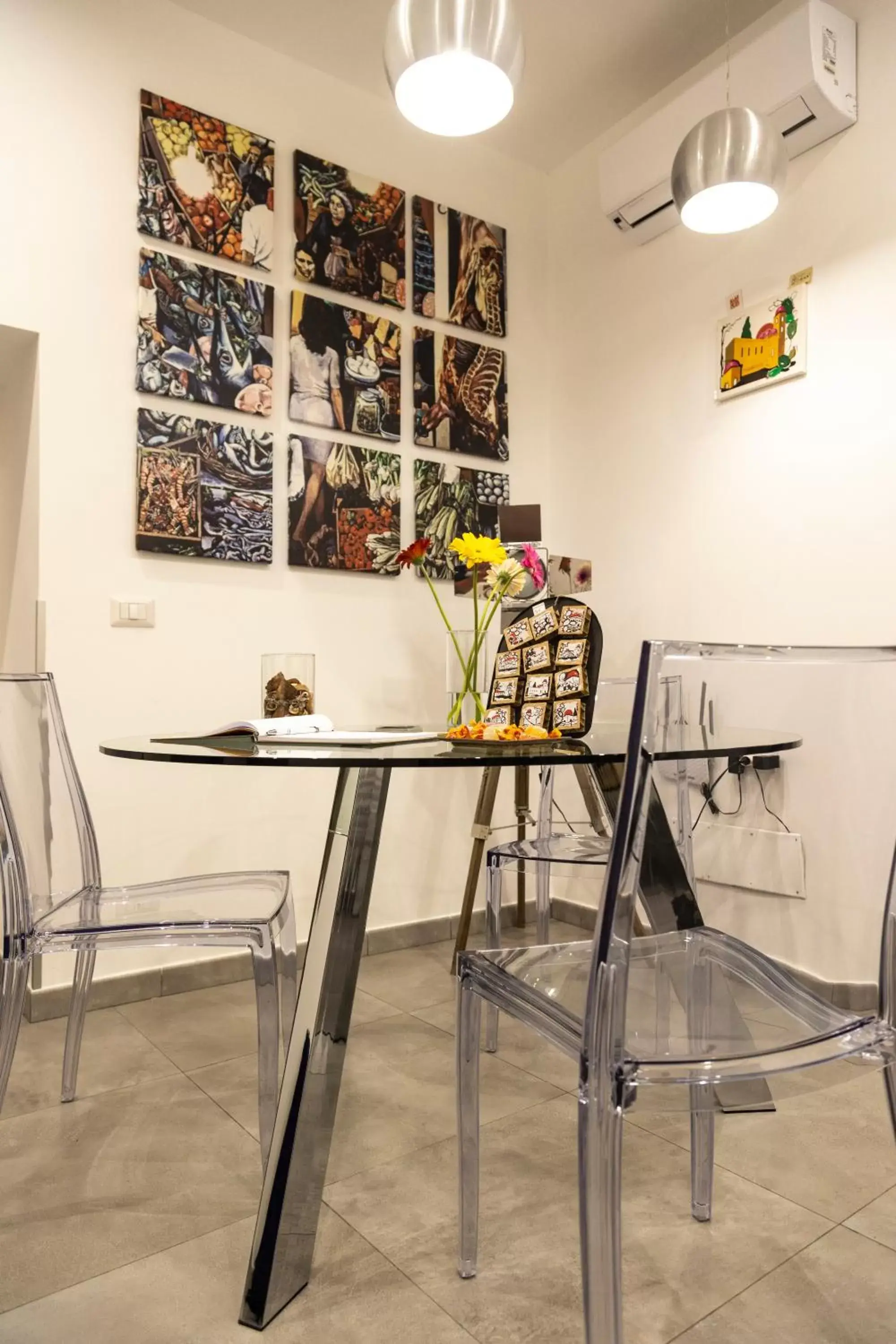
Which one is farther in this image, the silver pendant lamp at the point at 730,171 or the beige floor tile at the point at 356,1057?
the silver pendant lamp at the point at 730,171

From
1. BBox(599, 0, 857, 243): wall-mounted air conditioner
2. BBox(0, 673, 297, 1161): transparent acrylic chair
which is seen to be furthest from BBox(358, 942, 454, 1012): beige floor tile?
BBox(599, 0, 857, 243): wall-mounted air conditioner

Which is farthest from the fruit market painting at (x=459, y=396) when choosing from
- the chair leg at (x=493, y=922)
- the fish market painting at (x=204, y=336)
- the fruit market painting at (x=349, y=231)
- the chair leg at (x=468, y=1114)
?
the chair leg at (x=468, y=1114)

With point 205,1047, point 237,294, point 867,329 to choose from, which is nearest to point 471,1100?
point 205,1047

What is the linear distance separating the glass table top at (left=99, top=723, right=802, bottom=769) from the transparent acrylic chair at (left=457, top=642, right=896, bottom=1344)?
0.02 m

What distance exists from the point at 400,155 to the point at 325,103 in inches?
12.0

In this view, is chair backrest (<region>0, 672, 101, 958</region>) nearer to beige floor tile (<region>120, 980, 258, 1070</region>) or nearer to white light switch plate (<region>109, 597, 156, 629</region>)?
beige floor tile (<region>120, 980, 258, 1070</region>)

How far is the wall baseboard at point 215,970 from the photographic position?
7.68ft

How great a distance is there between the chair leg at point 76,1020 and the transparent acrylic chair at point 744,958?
3.69 feet

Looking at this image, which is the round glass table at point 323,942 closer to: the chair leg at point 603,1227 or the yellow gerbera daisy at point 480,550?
the chair leg at point 603,1227

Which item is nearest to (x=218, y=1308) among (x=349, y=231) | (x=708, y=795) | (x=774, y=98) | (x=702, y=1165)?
(x=702, y=1165)

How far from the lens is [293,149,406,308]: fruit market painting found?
9.43 feet

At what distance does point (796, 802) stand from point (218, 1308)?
3.45 ft

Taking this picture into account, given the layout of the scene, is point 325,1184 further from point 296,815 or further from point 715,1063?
point 296,815

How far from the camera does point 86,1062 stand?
2.05 meters
